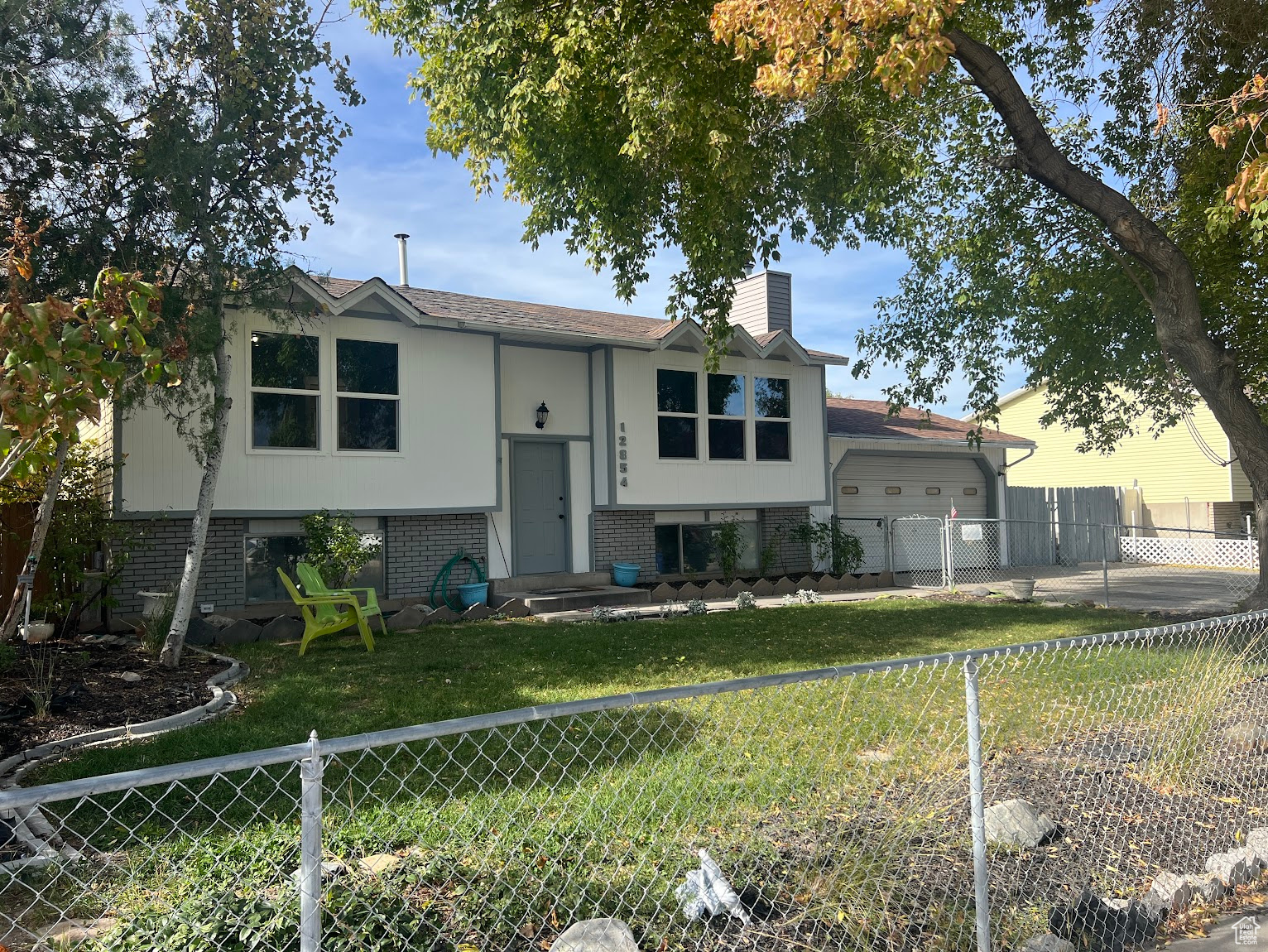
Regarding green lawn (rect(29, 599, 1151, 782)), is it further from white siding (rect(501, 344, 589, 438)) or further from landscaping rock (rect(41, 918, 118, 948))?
white siding (rect(501, 344, 589, 438))

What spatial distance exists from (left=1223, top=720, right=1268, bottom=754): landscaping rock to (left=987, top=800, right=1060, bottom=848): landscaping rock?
204 centimetres

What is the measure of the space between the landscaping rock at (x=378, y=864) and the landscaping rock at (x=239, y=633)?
309 inches

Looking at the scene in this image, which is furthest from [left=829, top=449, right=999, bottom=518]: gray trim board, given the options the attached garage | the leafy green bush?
the leafy green bush

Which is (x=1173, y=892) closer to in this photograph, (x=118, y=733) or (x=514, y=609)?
(x=118, y=733)

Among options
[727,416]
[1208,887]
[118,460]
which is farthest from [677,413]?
[1208,887]

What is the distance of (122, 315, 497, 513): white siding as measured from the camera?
11570 millimetres

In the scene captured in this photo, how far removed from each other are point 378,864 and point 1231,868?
381 cm

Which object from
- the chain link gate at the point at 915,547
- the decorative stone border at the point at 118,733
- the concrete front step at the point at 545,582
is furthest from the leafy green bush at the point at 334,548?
the chain link gate at the point at 915,547

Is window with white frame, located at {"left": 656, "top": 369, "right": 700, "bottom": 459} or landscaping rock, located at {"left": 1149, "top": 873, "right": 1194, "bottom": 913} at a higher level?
window with white frame, located at {"left": 656, "top": 369, "right": 700, "bottom": 459}

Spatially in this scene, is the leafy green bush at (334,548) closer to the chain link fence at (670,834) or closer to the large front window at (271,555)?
the large front window at (271,555)

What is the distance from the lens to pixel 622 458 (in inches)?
615

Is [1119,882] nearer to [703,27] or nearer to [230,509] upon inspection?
[703,27]

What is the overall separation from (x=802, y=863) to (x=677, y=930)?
745mm

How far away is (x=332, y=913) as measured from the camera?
3.21m
